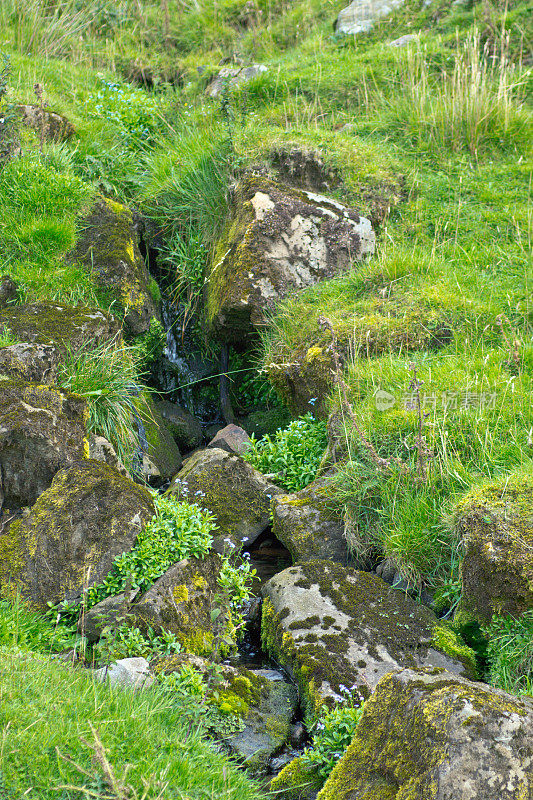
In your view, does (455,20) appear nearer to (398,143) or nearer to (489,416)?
(398,143)

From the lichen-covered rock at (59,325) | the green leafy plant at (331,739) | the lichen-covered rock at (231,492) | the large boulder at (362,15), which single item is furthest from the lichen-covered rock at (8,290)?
the large boulder at (362,15)

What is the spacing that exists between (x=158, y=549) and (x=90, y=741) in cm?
180

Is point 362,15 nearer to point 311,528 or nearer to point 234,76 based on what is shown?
point 234,76

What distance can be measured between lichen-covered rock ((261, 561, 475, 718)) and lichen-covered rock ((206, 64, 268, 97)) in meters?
8.14

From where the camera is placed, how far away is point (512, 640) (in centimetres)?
380

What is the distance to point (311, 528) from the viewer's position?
195 inches

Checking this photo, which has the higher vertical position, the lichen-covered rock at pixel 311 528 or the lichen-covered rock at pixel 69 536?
the lichen-covered rock at pixel 69 536

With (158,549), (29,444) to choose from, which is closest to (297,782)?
(158,549)

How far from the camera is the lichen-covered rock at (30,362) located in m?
5.21

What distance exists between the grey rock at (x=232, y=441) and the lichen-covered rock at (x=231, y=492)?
1.82 ft

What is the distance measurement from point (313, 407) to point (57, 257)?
10.1ft

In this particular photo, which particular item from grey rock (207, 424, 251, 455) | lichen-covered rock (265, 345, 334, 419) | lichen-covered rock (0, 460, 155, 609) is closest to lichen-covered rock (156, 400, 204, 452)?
grey rock (207, 424, 251, 455)

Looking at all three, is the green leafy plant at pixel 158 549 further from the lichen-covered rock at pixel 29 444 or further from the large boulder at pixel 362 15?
the large boulder at pixel 362 15

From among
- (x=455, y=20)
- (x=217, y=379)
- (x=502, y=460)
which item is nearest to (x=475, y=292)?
(x=502, y=460)
